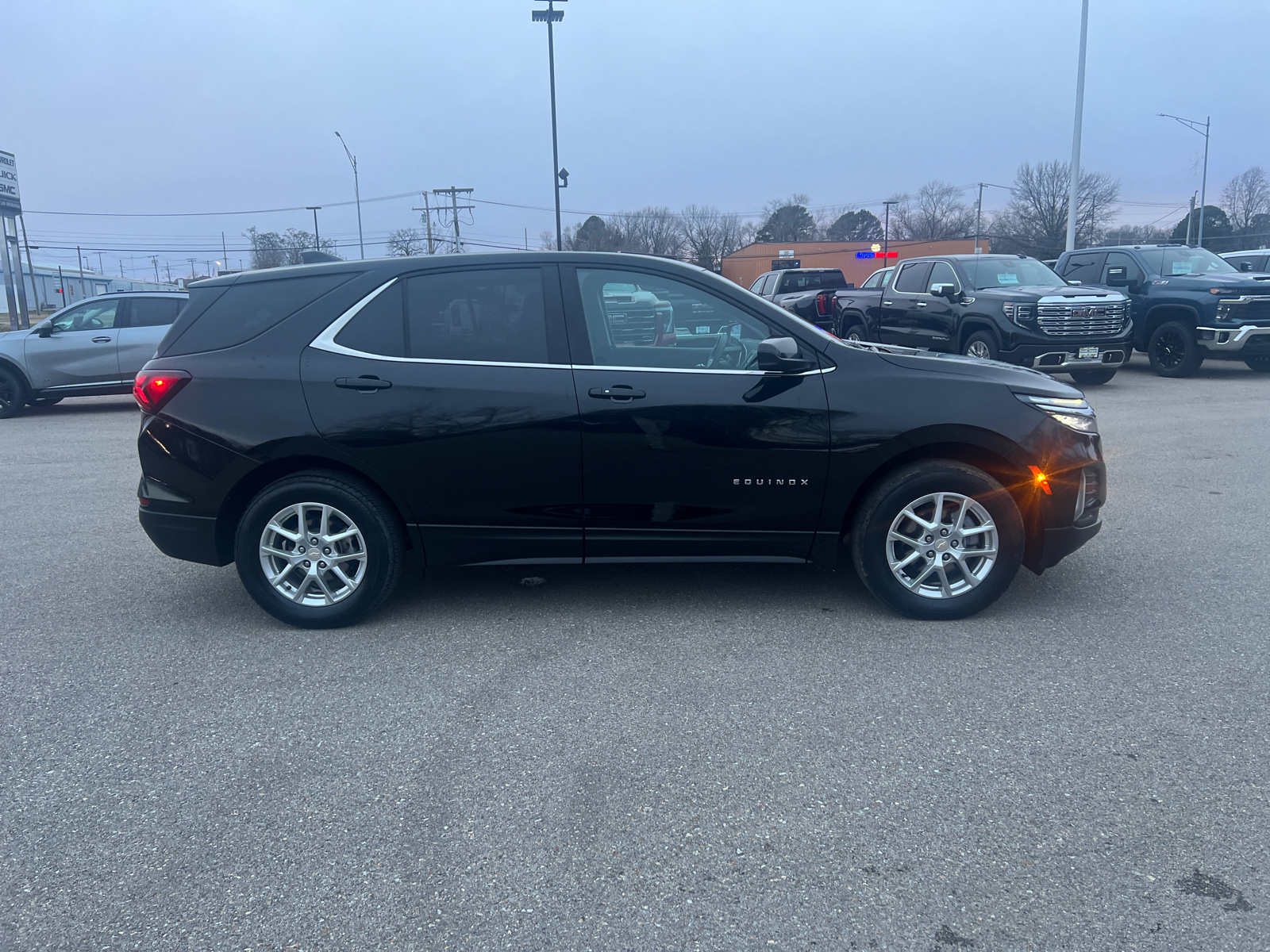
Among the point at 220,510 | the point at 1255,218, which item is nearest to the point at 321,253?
the point at 220,510

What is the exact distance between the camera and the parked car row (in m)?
12.9

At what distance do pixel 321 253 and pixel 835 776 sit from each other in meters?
4.61

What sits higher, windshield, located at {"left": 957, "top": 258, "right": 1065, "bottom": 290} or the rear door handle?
windshield, located at {"left": 957, "top": 258, "right": 1065, "bottom": 290}

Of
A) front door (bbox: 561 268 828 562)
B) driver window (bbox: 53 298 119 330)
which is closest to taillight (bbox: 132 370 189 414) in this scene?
front door (bbox: 561 268 828 562)

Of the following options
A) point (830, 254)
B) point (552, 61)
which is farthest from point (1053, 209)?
point (552, 61)

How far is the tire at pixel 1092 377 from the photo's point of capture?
14.6m

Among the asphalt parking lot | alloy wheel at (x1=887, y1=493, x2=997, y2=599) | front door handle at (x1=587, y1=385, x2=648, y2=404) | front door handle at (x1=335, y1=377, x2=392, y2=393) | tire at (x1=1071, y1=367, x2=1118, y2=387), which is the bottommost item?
the asphalt parking lot

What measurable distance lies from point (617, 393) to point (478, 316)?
32.4 inches

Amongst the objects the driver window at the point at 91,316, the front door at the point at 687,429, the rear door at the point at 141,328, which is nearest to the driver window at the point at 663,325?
the front door at the point at 687,429

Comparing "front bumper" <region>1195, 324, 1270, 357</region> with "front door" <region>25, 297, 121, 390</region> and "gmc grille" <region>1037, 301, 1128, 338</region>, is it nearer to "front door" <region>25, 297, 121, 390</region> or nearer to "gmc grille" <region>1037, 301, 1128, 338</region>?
"gmc grille" <region>1037, 301, 1128, 338</region>

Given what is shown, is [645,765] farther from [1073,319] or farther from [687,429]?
[1073,319]

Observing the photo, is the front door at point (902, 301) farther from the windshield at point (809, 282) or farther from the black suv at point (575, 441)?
the black suv at point (575, 441)

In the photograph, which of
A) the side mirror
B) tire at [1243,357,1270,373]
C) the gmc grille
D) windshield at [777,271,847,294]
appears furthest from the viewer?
windshield at [777,271,847,294]

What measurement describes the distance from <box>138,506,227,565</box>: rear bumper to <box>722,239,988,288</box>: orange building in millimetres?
55391
